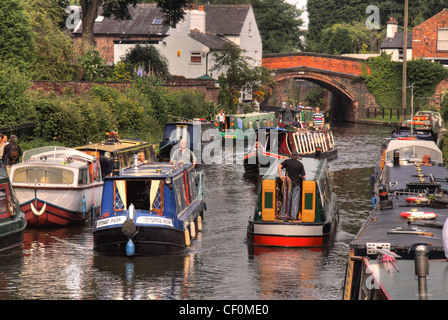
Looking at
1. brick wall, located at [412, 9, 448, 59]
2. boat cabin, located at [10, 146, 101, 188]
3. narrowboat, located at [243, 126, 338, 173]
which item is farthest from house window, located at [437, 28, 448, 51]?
boat cabin, located at [10, 146, 101, 188]

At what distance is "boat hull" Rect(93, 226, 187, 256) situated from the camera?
58.1 ft

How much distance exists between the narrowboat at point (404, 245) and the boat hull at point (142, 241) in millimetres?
4833

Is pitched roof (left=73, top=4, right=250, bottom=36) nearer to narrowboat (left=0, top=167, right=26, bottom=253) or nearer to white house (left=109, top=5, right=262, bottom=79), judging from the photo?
white house (left=109, top=5, right=262, bottom=79)

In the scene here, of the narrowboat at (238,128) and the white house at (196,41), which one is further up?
the white house at (196,41)

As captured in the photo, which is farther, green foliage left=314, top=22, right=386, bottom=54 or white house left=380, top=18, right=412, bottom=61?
green foliage left=314, top=22, right=386, bottom=54

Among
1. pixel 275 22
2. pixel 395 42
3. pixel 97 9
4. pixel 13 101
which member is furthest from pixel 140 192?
A: pixel 275 22

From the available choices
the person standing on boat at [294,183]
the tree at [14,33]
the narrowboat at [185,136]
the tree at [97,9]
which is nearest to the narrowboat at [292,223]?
the person standing on boat at [294,183]

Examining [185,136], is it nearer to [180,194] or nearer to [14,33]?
[14,33]

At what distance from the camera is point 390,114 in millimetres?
68812

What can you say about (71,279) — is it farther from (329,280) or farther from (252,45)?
(252,45)

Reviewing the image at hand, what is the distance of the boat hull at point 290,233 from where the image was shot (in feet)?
63.7

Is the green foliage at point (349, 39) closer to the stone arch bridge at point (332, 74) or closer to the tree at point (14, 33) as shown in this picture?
the stone arch bridge at point (332, 74)

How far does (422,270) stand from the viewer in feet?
29.1

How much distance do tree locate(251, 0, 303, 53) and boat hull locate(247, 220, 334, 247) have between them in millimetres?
75199
